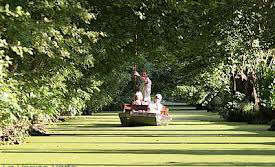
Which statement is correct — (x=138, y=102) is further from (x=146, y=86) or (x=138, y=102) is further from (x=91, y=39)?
(x=91, y=39)

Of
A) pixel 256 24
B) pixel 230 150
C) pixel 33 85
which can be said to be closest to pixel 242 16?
pixel 256 24

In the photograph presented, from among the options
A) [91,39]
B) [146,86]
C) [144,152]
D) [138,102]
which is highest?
[146,86]

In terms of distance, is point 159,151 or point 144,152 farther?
point 159,151

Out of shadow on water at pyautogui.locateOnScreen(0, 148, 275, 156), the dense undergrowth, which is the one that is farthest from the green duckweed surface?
the dense undergrowth

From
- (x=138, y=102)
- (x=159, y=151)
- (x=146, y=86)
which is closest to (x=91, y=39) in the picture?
(x=159, y=151)

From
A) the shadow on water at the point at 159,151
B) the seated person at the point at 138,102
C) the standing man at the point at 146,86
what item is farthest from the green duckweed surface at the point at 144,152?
the standing man at the point at 146,86

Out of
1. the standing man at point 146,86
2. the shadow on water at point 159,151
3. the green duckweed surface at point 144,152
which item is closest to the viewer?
the green duckweed surface at point 144,152

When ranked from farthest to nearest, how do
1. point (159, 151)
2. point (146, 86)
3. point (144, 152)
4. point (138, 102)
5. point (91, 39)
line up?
point (146, 86), point (138, 102), point (159, 151), point (144, 152), point (91, 39)

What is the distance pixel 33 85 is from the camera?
894 cm

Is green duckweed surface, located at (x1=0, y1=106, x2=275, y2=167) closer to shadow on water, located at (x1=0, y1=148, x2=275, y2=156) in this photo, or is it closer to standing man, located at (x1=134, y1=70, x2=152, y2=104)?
shadow on water, located at (x1=0, y1=148, x2=275, y2=156)

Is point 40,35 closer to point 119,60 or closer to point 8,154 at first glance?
point 119,60

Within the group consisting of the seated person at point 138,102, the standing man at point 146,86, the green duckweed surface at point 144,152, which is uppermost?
the standing man at point 146,86

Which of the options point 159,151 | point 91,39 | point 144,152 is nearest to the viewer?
point 91,39

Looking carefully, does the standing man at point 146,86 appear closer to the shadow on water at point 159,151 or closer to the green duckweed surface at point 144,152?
the green duckweed surface at point 144,152
